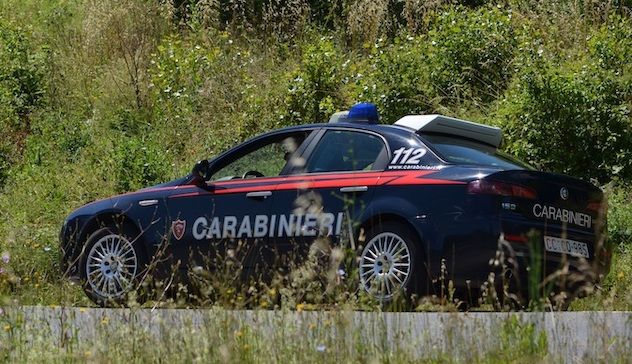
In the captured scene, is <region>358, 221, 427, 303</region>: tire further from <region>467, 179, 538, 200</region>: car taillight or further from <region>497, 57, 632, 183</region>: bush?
<region>497, 57, 632, 183</region>: bush

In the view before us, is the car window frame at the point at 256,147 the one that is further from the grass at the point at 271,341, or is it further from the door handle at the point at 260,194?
the grass at the point at 271,341

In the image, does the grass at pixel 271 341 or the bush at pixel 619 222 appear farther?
the bush at pixel 619 222

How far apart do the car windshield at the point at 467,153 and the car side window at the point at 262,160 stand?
111 centimetres

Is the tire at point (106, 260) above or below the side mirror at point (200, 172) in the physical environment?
below

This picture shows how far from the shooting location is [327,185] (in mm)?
9344

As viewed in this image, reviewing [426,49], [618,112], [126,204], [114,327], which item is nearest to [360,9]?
[426,49]

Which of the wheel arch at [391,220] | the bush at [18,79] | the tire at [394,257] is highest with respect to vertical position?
the bush at [18,79]

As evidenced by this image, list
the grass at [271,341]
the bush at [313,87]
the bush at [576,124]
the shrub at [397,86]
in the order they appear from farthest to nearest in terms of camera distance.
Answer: the bush at [313,87], the shrub at [397,86], the bush at [576,124], the grass at [271,341]

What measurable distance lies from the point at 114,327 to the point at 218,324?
83 centimetres

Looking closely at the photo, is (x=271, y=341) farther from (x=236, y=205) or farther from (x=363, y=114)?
(x=363, y=114)

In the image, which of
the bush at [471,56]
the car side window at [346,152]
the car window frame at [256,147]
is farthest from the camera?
the bush at [471,56]

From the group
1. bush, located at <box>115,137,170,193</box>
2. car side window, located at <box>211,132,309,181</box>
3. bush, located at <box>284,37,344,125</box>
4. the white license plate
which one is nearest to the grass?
the white license plate

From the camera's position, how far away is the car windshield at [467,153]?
9.25m

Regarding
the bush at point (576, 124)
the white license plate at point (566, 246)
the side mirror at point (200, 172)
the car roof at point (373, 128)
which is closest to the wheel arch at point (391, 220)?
the car roof at point (373, 128)
